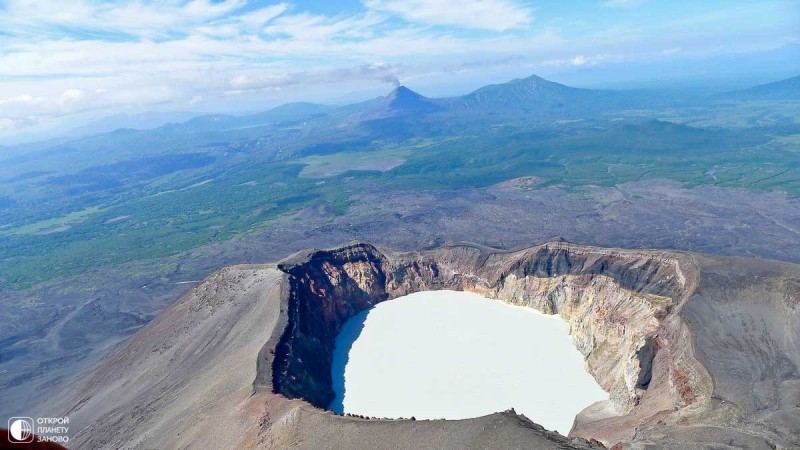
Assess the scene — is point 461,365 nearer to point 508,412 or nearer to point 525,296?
point 525,296

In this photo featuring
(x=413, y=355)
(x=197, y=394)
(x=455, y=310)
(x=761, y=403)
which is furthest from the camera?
(x=455, y=310)

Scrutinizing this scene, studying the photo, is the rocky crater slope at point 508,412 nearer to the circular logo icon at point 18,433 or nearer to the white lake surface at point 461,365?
the white lake surface at point 461,365

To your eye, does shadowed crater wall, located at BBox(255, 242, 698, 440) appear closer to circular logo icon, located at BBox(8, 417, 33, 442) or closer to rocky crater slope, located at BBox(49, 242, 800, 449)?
rocky crater slope, located at BBox(49, 242, 800, 449)

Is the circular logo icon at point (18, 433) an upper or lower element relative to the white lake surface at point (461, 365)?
upper

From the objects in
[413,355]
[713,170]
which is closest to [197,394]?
[413,355]

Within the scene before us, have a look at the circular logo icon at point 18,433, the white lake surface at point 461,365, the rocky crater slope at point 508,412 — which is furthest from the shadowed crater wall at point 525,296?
the circular logo icon at point 18,433

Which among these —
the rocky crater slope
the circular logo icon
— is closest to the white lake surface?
the rocky crater slope

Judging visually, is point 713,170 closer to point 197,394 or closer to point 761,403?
point 761,403
